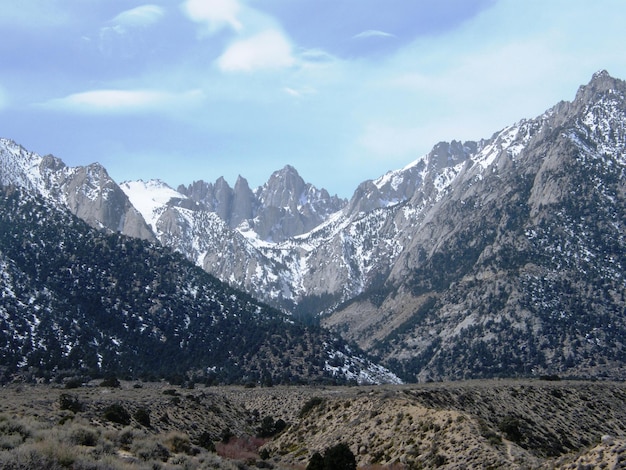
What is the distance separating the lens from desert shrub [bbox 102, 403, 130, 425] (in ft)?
195

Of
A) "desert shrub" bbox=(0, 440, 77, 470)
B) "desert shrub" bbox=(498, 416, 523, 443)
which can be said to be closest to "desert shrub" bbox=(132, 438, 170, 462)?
"desert shrub" bbox=(0, 440, 77, 470)

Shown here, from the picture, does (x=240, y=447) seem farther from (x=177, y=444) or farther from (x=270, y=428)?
(x=177, y=444)

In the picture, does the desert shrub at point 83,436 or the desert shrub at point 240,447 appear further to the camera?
the desert shrub at point 240,447

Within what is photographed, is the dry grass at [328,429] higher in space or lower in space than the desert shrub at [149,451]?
lower

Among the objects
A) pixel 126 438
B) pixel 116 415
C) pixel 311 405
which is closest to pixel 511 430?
pixel 311 405

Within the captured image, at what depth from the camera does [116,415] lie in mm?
60000

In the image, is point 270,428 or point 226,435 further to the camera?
point 270,428

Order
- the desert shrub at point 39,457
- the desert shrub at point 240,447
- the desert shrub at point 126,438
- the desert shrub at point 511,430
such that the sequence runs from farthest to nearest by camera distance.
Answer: the desert shrub at point 511,430
the desert shrub at point 240,447
the desert shrub at point 126,438
the desert shrub at point 39,457

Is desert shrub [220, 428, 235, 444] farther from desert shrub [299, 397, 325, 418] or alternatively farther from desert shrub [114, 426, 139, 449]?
desert shrub [114, 426, 139, 449]

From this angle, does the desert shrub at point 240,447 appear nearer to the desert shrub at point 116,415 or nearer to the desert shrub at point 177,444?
the desert shrub at point 116,415

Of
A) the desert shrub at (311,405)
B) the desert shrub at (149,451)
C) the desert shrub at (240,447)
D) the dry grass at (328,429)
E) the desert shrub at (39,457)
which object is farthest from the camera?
the desert shrub at (311,405)

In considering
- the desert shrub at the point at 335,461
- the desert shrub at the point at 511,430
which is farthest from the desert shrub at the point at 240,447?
the desert shrub at the point at 511,430

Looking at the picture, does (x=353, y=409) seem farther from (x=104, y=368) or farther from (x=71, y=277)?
(x=71, y=277)

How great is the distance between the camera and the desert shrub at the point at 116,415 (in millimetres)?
59438
